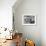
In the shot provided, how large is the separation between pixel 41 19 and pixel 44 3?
70 centimetres

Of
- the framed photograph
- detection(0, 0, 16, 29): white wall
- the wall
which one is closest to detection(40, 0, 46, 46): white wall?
the wall

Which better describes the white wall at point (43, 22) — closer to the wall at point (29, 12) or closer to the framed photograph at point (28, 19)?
the wall at point (29, 12)

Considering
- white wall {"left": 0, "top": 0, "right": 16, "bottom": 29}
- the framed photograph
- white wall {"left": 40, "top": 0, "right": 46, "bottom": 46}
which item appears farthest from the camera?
the framed photograph

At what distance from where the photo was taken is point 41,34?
16.3ft

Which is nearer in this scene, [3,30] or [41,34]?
[3,30]

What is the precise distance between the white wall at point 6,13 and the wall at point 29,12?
1.95 feet

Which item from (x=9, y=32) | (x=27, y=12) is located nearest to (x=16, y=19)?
(x=27, y=12)

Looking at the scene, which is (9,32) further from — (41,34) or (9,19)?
(41,34)

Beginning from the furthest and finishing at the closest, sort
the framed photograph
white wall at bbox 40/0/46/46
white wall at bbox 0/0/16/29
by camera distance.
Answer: the framed photograph → white wall at bbox 40/0/46/46 → white wall at bbox 0/0/16/29

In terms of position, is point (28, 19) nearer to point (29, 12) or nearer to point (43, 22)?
point (29, 12)

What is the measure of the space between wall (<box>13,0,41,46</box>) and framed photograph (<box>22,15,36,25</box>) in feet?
0.42

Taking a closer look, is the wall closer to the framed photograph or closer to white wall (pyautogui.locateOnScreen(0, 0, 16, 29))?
the framed photograph

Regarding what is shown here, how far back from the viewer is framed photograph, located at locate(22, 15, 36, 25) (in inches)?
192

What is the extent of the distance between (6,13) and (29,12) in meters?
1.10
